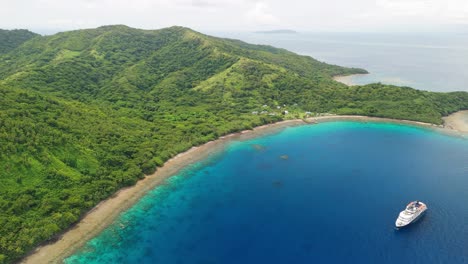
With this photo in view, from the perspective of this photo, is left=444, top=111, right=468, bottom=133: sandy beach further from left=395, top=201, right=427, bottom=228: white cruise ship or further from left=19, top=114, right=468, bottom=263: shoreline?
left=395, top=201, right=427, bottom=228: white cruise ship

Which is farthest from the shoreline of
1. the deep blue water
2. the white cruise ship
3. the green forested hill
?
the white cruise ship

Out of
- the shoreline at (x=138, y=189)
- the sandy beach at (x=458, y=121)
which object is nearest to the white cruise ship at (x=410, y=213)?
the shoreline at (x=138, y=189)

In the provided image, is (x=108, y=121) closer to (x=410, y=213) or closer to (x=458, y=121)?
(x=410, y=213)

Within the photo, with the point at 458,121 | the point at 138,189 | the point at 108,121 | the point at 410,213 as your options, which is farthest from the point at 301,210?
the point at 458,121

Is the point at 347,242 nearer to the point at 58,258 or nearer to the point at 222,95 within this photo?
Result: the point at 58,258

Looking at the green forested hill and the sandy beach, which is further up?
the green forested hill
